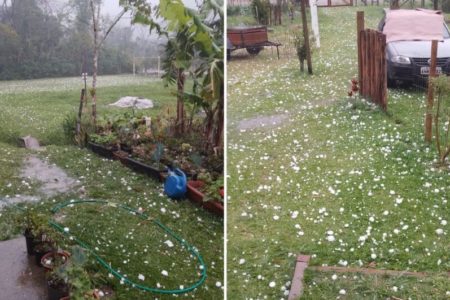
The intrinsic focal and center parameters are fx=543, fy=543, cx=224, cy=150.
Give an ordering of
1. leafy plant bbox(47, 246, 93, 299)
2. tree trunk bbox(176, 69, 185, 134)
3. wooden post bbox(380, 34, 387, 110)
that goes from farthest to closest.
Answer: wooden post bbox(380, 34, 387, 110)
tree trunk bbox(176, 69, 185, 134)
leafy plant bbox(47, 246, 93, 299)

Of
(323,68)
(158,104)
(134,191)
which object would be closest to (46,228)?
(134,191)

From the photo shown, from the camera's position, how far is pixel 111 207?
5.01 feet

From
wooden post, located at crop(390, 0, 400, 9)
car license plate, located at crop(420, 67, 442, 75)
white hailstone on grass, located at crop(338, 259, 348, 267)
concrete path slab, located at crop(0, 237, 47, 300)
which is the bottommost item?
white hailstone on grass, located at crop(338, 259, 348, 267)

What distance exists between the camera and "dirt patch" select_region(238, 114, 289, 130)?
1729 mm

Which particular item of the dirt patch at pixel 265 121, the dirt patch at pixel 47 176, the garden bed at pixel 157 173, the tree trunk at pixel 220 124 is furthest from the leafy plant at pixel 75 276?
the dirt patch at pixel 265 121

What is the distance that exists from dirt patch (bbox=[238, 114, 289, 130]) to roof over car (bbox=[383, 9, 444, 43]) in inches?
16.7

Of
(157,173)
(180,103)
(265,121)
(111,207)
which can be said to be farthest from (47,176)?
(265,121)

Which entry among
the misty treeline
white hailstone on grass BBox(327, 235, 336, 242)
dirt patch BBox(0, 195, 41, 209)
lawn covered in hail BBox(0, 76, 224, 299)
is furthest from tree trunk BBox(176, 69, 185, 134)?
white hailstone on grass BBox(327, 235, 336, 242)

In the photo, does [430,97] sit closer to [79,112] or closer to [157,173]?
[157,173]

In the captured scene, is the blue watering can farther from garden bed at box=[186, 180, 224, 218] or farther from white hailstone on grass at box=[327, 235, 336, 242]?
white hailstone on grass at box=[327, 235, 336, 242]

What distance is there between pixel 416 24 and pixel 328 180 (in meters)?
0.53

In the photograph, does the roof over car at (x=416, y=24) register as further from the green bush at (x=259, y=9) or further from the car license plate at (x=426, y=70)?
the green bush at (x=259, y=9)

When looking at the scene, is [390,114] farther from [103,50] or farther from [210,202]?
[103,50]

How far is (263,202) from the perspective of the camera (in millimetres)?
1729
